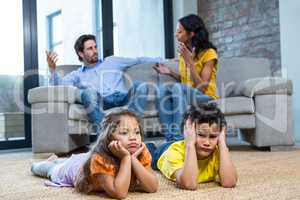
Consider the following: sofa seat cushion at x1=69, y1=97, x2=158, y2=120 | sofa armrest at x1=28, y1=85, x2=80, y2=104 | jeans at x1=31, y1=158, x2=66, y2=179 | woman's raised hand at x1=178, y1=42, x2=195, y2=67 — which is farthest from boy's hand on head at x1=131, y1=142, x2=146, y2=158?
sofa armrest at x1=28, y1=85, x2=80, y2=104

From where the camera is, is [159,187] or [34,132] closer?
[159,187]

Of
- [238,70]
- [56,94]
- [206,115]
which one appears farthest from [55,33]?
[206,115]

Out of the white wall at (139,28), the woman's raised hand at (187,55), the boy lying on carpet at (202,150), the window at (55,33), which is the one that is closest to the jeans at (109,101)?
the woman's raised hand at (187,55)

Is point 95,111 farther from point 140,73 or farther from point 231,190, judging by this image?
point 231,190

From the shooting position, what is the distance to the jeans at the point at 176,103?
7.16 feet

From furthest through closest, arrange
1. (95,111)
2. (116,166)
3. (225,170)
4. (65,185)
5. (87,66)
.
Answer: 1. (87,66)
2. (95,111)
3. (65,185)
4. (225,170)
5. (116,166)

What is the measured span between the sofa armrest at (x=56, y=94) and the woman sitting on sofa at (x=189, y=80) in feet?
2.25

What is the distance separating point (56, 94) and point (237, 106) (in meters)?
1.23

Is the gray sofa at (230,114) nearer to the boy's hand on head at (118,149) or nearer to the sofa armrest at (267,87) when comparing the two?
the sofa armrest at (267,87)

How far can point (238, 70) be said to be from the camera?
320 centimetres

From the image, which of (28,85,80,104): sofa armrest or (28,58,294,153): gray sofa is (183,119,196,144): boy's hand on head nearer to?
(28,58,294,153): gray sofa

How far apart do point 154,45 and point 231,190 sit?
3259 millimetres

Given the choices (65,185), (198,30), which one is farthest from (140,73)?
(65,185)

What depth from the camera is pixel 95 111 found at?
2.65 metres
